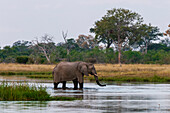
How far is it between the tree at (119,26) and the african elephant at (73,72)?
51963 millimetres

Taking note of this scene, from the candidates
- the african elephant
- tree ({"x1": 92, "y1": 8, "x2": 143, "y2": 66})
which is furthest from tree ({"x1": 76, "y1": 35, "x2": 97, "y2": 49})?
the african elephant

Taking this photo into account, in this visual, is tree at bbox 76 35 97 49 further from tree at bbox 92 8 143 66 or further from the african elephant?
the african elephant

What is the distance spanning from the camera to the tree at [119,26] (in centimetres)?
7988

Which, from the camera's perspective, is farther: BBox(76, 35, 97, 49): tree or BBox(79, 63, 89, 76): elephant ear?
BBox(76, 35, 97, 49): tree

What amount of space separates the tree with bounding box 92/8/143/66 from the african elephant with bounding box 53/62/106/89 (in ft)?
170

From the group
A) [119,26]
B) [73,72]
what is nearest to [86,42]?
[119,26]

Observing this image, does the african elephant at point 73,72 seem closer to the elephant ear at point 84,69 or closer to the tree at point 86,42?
the elephant ear at point 84,69

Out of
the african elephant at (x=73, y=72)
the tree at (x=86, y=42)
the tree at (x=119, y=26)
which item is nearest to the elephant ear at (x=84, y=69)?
the african elephant at (x=73, y=72)

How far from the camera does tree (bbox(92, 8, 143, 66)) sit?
79.9m

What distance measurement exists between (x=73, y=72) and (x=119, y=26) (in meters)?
53.6

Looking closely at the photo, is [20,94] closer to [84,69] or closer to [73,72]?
[84,69]

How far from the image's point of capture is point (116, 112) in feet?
46.8

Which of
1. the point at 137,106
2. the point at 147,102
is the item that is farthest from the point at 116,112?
the point at 147,102

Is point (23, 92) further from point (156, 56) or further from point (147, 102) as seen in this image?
point (156, 56)
